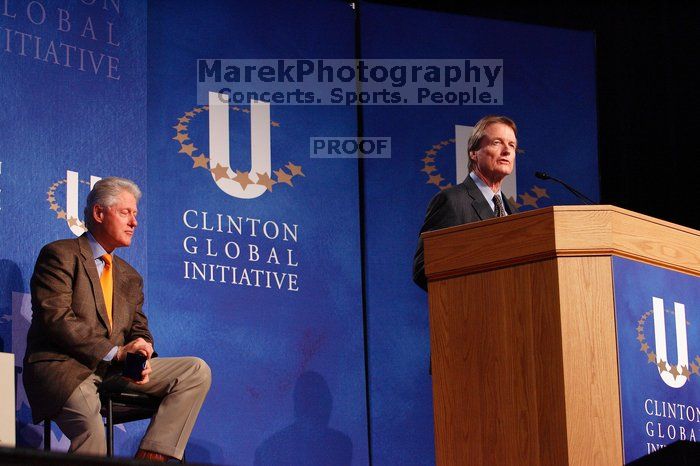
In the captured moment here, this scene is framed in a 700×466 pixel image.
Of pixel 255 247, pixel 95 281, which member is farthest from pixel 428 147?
pixel 95 281

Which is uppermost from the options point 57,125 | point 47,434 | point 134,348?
point 57,125

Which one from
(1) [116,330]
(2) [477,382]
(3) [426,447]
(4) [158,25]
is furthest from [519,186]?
(2) [477,382]

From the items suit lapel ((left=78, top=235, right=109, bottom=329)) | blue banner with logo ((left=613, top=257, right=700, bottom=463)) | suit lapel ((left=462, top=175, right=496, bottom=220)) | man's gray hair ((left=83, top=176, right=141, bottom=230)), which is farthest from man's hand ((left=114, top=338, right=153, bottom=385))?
blue banner with logo ((left=613, top=257, right=700, bottom=463))

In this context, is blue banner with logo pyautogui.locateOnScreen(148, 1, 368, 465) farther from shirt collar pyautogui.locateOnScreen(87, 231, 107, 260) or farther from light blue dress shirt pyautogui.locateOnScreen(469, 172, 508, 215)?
light blue dress shirt pyautogui.locateOnScreen(469, 172, 508, 215)

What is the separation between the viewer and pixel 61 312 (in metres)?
4.07

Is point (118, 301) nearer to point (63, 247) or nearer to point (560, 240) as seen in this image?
point (63, 247)

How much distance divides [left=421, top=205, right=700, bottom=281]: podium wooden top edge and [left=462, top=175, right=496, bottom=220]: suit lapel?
635 millimetres

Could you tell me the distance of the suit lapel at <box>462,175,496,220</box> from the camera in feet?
13.0

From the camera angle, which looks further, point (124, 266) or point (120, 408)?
point (124, 266)

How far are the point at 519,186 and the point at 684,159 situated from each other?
3.21 ft

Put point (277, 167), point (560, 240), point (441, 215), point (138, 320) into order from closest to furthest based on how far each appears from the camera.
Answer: point (560, 240) < point (441, 215) < point (138, 320) < point (277, 167)

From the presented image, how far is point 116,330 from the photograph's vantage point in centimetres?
431

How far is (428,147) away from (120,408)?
92.6 inches

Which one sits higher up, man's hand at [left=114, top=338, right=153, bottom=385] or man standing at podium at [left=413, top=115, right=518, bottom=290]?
man standing at podium at [left=413, top=115, right=518, bottom=290]
